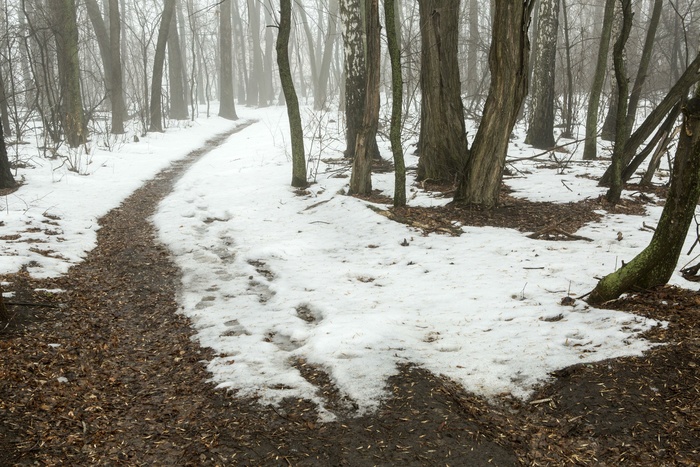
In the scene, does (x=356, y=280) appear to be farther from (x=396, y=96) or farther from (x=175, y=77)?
(x=175, y=77)

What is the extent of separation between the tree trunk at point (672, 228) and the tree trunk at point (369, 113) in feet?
15.1

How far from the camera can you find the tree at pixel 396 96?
6562 mm

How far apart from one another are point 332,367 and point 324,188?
5852 millimetres

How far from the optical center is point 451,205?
7.46m

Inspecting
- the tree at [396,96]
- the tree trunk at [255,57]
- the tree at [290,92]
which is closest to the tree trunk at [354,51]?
the tree at [290,92]

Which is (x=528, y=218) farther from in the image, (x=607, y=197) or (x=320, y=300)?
(x=320, y=300)

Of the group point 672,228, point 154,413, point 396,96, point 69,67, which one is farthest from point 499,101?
point 69,67

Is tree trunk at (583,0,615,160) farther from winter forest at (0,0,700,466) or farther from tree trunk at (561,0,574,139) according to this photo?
tree trunk at (561,0,574,139)

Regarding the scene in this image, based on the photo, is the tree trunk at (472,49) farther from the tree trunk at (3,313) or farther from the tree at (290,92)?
the tree trunk at (3,313)

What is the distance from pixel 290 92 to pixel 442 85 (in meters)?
2.59

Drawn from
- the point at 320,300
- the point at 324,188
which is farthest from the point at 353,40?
the point at 320,300

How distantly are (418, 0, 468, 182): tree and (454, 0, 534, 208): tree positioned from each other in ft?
3.86

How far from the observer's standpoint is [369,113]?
8.08m

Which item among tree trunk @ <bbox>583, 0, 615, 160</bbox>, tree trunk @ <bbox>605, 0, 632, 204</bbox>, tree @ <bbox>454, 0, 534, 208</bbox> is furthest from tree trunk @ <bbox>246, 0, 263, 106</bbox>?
tree trunk @ <bbox>605, 0, 632, 204</bbox>
